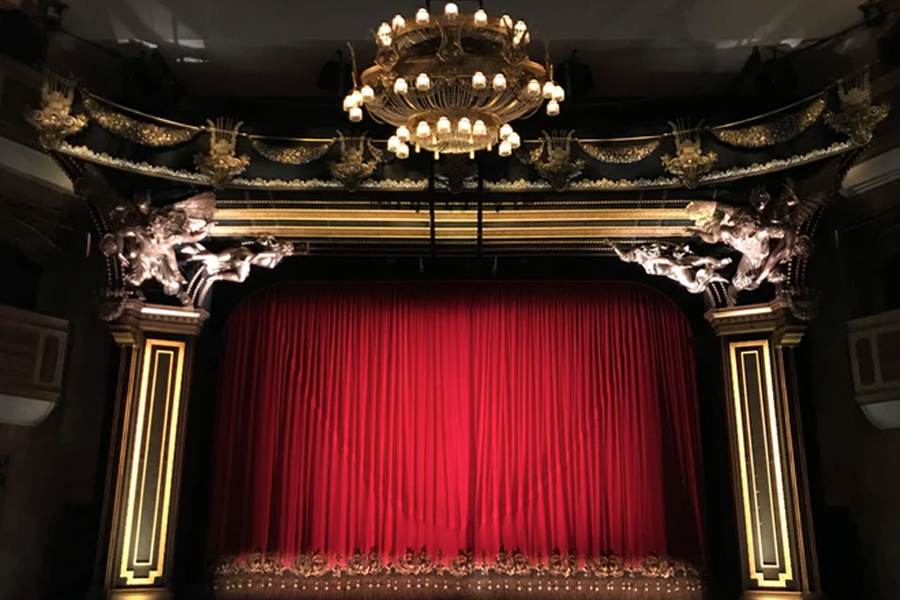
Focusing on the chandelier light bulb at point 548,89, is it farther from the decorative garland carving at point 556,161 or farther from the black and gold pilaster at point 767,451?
the black and gold pilaster at point 767,451

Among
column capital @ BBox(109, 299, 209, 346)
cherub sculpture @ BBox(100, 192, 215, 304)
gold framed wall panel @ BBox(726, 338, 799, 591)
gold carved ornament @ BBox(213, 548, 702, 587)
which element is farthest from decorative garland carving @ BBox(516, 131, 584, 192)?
gold carved ornament @ BBox(213, 548, 702, 587)

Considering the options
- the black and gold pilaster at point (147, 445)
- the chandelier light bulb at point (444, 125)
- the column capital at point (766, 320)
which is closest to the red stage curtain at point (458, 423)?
the black and gold pilaster at point (147, 445)

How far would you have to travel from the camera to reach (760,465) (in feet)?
20.8

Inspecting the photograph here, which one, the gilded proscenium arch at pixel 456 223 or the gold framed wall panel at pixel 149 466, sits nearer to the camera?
the gold framed wall panel at pixel 149 466

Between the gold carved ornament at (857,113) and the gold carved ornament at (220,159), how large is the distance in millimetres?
4524

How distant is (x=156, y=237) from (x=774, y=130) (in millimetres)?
4962

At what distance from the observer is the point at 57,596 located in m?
6.44

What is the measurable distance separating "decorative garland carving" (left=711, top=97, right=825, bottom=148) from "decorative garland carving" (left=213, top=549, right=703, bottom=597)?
3.59 metres

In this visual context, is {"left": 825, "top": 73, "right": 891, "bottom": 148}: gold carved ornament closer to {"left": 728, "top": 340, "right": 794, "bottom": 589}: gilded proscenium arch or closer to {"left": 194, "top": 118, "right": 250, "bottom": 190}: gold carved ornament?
{"left": 728, "top": 340, "right": 794, "bottom": 589}: gilded proscenium arch

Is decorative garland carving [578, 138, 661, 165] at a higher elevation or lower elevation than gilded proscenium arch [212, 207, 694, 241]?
higher

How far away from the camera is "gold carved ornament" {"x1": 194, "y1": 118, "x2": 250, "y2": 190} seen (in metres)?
6.33

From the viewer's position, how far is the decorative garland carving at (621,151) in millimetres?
6359

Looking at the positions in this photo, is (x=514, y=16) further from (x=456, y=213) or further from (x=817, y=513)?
(x=817, y=513)

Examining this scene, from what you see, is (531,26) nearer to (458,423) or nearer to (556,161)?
(556,161)
